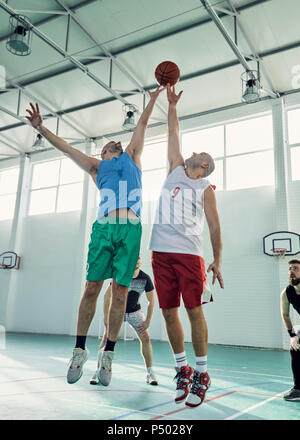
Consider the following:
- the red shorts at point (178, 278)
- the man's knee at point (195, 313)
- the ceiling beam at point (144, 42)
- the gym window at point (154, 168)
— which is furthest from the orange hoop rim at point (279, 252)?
the man's knee at point (195, 313)

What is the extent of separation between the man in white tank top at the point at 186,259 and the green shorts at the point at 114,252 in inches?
9.2

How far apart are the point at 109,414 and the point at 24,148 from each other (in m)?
13.1

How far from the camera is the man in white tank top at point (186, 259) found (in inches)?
109

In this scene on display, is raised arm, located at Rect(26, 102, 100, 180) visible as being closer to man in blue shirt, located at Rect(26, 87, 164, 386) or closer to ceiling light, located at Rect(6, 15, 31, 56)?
man in blue shirt, located at Rect(26, 87, 164, 386)

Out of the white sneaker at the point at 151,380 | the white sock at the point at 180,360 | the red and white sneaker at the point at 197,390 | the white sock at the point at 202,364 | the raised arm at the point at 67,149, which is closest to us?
the red and white sneaker at the point at 197,390

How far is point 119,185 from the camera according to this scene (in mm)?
2971

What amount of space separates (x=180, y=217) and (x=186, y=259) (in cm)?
36

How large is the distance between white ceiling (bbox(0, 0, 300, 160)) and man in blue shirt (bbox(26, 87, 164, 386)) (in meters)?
6.04

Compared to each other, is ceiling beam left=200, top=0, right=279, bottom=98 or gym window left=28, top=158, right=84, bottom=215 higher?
ceiling beam left=200, top=0, right=279, bottom=98

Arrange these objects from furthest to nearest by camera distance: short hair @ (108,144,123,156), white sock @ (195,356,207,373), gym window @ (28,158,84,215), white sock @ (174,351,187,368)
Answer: gym window @ (28,158,84,215) → short hair @ (108,144,123,156) → white sock @ (174,351,187,368) → white sock @ (195,356,207,373)

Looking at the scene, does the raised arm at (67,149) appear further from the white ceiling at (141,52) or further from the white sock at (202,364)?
the white ceiling at (141,52)

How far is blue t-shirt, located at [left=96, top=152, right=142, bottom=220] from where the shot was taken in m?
2.96

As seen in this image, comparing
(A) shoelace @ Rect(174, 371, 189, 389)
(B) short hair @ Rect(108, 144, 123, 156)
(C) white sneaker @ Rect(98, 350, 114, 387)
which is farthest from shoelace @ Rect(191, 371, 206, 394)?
(B) short hair @ Rect(108, 144, 123, 156)
